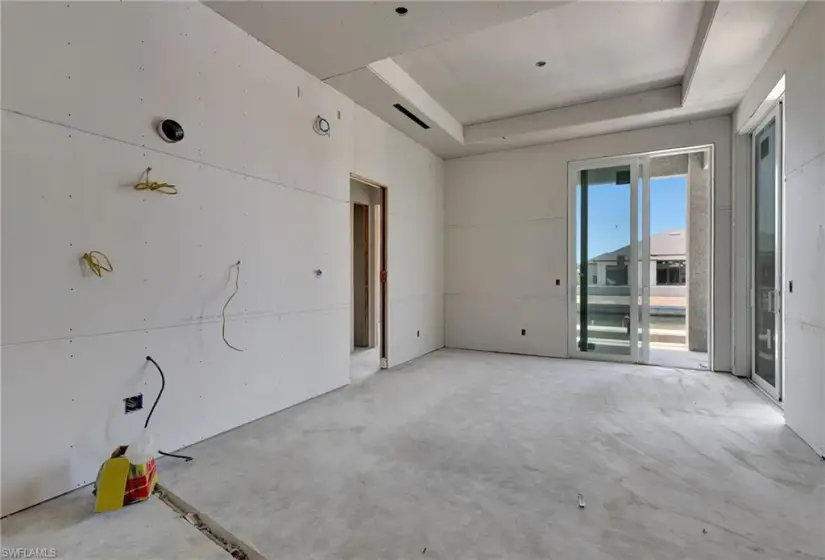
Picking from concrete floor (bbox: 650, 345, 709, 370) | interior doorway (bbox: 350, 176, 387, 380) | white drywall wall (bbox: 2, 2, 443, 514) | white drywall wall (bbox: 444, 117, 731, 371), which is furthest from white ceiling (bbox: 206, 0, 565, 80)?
concrete floor (bbox: 650, 345, 709, 370)

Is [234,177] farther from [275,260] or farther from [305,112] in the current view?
[305,112]

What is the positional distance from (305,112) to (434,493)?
11.8 ft

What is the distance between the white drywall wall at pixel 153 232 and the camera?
7.39 feet

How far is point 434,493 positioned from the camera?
2.35 m

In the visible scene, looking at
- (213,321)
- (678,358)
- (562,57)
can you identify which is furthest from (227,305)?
(678,358)

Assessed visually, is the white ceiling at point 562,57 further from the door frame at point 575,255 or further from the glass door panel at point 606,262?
the glass door panel at point 606,262

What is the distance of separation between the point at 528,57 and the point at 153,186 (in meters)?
3.69

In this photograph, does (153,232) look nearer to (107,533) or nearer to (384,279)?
(107,533)

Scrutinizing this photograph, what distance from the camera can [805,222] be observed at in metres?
3.06

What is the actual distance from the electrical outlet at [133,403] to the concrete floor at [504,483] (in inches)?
16.9

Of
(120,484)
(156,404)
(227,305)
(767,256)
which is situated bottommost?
(120,484)

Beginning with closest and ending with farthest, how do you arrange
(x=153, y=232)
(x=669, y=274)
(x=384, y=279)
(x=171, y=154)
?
1. (x=153, y=232)
2. (x=171, y=154)
3. (x=384, y=279)
4. (x=669, y=274)

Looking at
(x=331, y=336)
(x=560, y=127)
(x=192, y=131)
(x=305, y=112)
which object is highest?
(x=560, y=127)

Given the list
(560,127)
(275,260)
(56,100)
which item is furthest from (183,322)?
(560,127)
